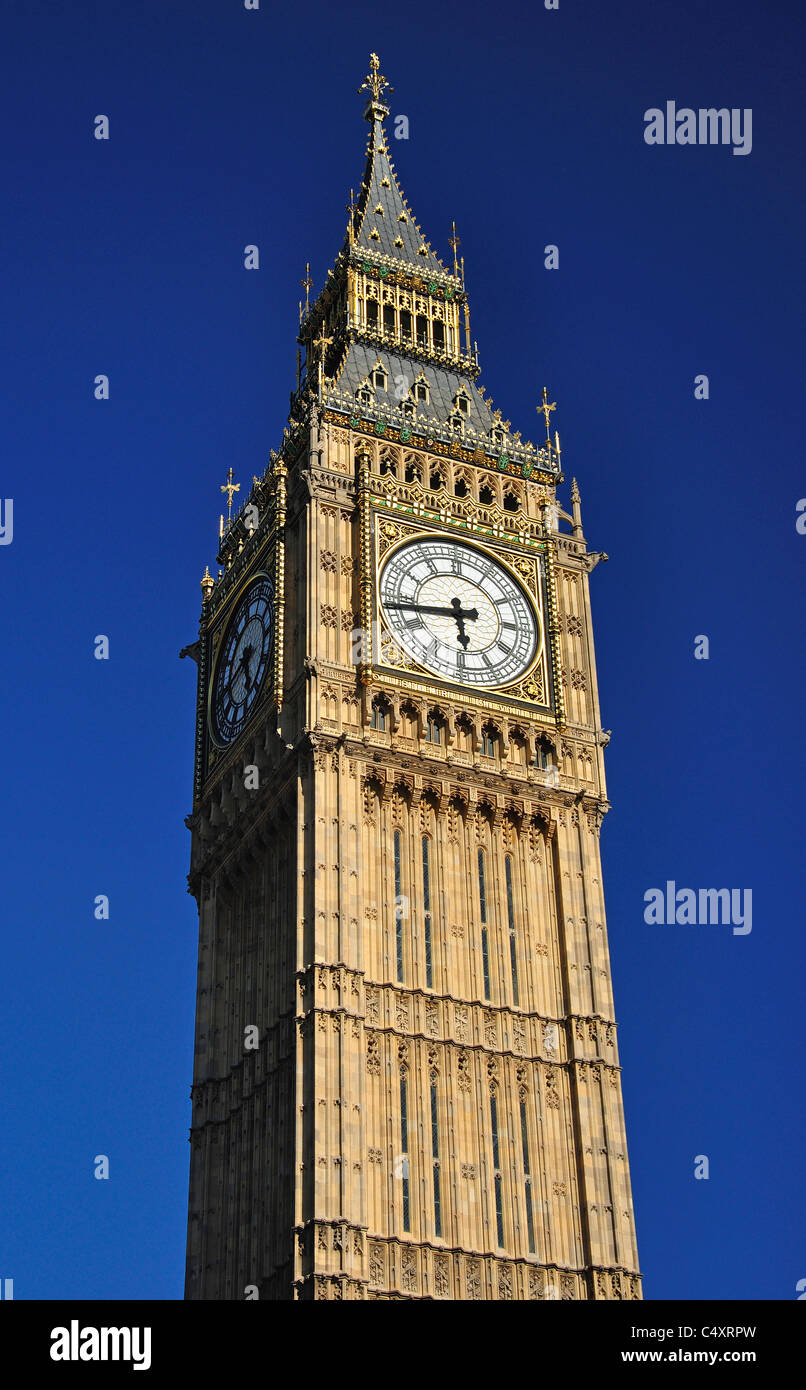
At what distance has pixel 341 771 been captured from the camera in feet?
214

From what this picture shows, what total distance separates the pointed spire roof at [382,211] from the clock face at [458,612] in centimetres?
1756

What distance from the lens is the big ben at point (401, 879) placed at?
59.9 m

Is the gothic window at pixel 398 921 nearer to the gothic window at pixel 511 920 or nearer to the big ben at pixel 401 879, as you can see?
the big ben at pixel 401 879

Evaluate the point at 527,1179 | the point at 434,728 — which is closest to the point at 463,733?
the point at 434,728

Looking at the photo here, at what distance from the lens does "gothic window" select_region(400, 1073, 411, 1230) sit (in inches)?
2330

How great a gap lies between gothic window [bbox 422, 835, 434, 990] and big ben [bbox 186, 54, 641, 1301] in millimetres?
75

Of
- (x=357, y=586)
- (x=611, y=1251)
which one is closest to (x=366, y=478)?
(x=357, y=586)

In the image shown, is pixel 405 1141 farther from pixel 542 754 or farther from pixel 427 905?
pixel 542 754

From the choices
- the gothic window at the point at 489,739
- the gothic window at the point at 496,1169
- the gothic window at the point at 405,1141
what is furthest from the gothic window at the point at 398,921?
the gothic window at the point at 489,739

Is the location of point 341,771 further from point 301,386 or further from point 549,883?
point 301,386

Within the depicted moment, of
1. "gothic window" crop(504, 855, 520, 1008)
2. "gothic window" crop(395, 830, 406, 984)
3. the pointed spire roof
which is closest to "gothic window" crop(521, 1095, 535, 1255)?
"gothic window" crop(504, 855, 520, 1008)

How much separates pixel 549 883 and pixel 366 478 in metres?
14.9

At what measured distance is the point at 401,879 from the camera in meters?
65.2
